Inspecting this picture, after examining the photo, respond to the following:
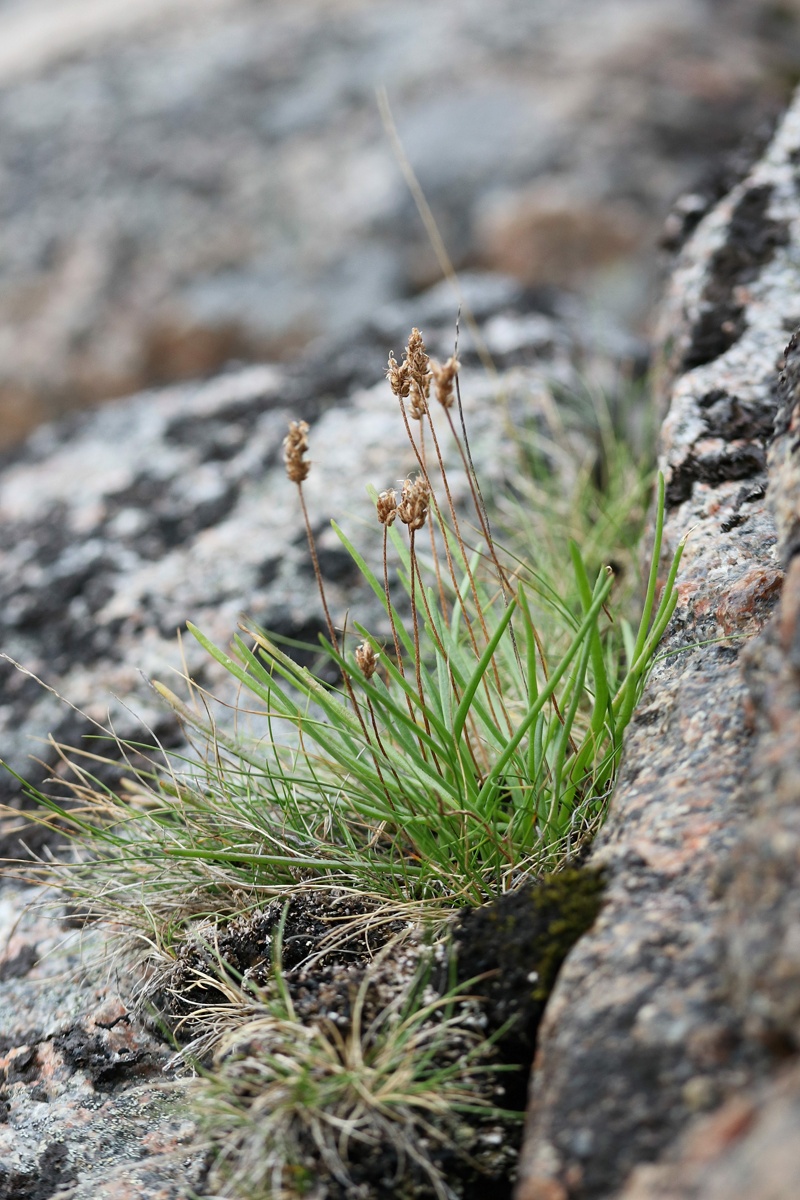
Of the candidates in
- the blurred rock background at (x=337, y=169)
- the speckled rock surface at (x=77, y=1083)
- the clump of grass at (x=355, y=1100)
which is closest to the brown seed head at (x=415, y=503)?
the clump of grass at (x=355, y=1100)

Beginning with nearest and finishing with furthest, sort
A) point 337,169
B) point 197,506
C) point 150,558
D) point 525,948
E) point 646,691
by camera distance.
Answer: point 525,948 → point 646,691 → point 150,558 → point 197,506 → point 337,169

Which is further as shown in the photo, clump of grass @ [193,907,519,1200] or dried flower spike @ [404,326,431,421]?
dried flower spike @ [404,326,431,421]

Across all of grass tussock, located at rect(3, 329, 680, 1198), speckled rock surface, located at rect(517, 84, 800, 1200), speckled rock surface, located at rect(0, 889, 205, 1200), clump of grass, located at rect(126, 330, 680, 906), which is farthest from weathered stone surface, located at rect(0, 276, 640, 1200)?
speckled rock surface, located at rect(517, 84, 800, 1200)

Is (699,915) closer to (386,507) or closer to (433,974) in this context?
(433,974)

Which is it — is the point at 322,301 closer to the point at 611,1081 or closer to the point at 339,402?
the point at 339,402

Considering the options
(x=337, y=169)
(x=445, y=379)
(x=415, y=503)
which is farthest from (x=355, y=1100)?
(x=337, y=169)

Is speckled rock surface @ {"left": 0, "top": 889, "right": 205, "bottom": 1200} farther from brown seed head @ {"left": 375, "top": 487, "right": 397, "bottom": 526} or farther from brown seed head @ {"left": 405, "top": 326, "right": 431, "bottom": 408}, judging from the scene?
brown seed head @ {"left": 405, "top": 326, "right": 431, "bottom": 408}

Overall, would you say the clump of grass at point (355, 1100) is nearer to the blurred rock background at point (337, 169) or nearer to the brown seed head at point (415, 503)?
the brown seed head at point (415, 503)
